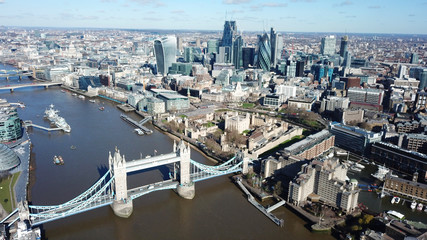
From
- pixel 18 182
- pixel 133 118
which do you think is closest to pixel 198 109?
pixel 133 118

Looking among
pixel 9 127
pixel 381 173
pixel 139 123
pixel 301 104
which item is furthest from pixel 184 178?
pixel 301 104

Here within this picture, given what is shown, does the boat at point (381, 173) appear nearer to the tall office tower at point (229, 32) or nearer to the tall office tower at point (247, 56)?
the tall office tower at point (247, 56)

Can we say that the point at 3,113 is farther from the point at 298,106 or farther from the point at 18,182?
the point at 298,106

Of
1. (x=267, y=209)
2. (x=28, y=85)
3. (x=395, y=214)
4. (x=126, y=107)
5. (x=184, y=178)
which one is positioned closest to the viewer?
(x=395, y=214)

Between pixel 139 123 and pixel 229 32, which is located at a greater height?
Result: pixel 229 32

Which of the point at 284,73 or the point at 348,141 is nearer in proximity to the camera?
the point at 348,141

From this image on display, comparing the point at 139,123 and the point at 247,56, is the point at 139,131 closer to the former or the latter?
the point at 139,123
